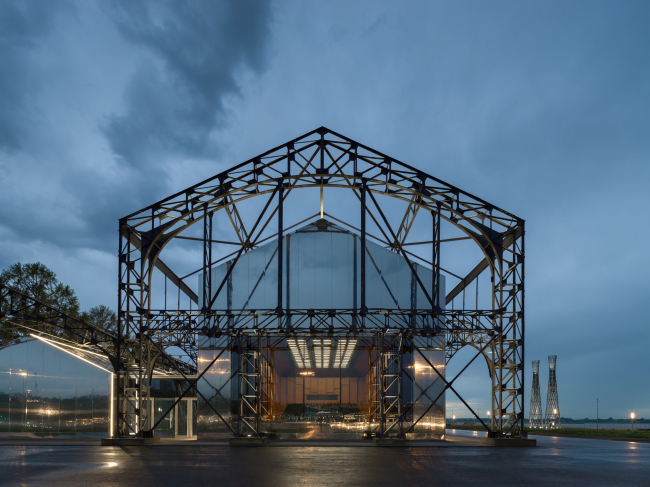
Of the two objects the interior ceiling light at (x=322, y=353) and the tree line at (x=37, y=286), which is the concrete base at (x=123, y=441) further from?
the tree line at (x=37, y=286)

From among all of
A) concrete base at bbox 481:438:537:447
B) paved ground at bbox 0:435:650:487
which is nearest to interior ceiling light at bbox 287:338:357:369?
concrete base at bbox 481:438:537:447

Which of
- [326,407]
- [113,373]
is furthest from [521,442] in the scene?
[113,373]

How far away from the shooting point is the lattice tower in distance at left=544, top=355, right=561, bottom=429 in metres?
87.8

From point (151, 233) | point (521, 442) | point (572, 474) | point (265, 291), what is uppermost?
point (151, 233)

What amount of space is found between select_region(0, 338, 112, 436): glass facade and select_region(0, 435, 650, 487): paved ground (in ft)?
47.9


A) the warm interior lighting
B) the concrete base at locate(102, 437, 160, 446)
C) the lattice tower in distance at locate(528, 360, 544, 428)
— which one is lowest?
the lattice tower in distance at locate(528, 360, 544, 428)

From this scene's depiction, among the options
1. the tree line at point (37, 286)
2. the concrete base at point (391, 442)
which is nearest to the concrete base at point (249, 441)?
the concrete base at point (391, 442)

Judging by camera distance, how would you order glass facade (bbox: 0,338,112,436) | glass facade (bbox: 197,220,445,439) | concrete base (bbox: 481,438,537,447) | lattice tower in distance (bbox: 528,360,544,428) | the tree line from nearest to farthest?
concrete base (bbox: 481,438,537,447)
glass facade (bbox: 197,220,445,439)
glass facade (bbox: 0,338,112,436)
the tree line
lattice tower in distance (bbox: 528,360,544,428)

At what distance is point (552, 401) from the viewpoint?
8944 cm

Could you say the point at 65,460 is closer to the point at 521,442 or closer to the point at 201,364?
the point at 201,364

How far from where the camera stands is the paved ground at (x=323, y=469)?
15344 mm

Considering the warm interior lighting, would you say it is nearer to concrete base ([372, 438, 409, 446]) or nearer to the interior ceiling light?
the interior ceiling light

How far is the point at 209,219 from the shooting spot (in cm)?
3653

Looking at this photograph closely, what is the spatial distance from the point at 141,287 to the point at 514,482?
24704 millimetres
